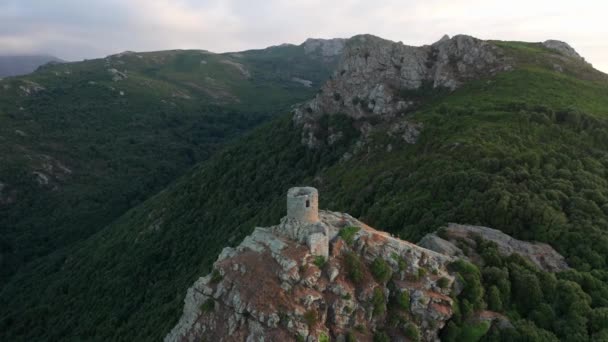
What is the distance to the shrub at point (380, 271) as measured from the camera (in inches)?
1414

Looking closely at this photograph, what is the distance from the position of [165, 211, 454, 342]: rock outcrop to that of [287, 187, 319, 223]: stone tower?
62 centimetres

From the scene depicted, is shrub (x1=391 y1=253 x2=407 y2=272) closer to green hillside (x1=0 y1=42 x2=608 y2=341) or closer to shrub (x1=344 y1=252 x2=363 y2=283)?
shrub (x1=344 y1=252 x2=363 y2=283)

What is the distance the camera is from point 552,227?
153ft

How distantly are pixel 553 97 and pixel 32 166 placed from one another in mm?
178487

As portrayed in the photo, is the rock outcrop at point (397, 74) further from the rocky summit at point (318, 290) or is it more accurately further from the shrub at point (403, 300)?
the shrub at point (403, 300)

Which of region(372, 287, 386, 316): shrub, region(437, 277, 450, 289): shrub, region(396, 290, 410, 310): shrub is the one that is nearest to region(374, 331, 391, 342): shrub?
region(372, 287, 386, 316): shrub

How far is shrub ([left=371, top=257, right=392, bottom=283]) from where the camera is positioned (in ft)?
118

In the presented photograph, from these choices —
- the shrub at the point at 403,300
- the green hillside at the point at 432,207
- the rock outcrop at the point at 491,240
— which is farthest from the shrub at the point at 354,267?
the rock outcrop at the point at 491,240

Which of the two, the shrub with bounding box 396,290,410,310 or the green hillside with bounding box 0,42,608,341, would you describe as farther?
the green hillside with bounding box 0,42,608,341

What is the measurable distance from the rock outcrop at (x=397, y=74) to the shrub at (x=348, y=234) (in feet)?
171

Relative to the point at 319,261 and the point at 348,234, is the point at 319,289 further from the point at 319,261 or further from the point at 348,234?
the point at 348,234

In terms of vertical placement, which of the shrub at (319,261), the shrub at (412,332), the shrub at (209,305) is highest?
the shrub at (319,261)

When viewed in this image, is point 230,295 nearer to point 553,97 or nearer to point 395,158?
point 395,158

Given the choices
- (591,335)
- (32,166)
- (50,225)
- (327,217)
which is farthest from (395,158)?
(32,166)
